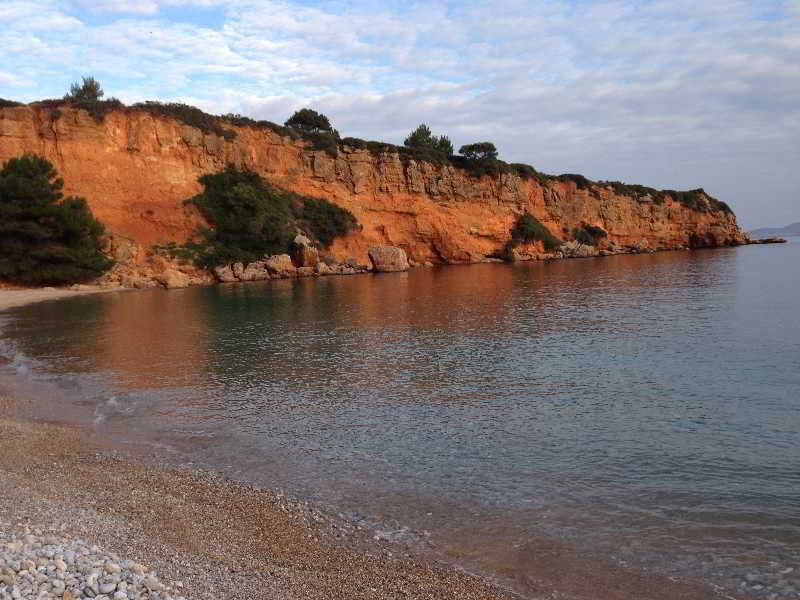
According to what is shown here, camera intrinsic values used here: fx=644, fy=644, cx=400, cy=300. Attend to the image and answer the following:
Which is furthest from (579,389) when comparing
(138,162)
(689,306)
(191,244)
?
(138,162)

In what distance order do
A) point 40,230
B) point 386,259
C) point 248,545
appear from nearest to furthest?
point 248,545
point 40,230
point 386,259

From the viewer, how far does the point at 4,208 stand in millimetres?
35938

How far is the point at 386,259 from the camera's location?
53.9 metres

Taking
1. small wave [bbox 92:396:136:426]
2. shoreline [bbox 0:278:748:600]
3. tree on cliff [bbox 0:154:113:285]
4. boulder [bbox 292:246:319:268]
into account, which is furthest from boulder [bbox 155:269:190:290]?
shoreline [bbox 0:278:748:600]

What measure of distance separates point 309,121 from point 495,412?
56435 millimetres

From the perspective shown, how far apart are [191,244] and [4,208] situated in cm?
1245

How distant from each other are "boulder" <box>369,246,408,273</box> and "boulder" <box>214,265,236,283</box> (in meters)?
13.0

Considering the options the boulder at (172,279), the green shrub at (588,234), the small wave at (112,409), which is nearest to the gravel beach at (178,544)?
the small wave at (112,409)

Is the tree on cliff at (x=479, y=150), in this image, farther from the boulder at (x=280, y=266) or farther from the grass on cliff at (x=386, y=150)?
the boulder at (x=280, y=266)

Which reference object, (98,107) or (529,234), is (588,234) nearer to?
(529,234)

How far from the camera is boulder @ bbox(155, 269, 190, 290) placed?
40938 millimetres

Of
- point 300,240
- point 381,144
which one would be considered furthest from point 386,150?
point 300,240

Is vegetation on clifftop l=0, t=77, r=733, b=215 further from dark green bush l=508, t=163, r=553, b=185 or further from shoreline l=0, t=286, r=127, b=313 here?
shoreline l=0, t=286, r=127, b=313

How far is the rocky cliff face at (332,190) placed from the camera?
4391 cm
